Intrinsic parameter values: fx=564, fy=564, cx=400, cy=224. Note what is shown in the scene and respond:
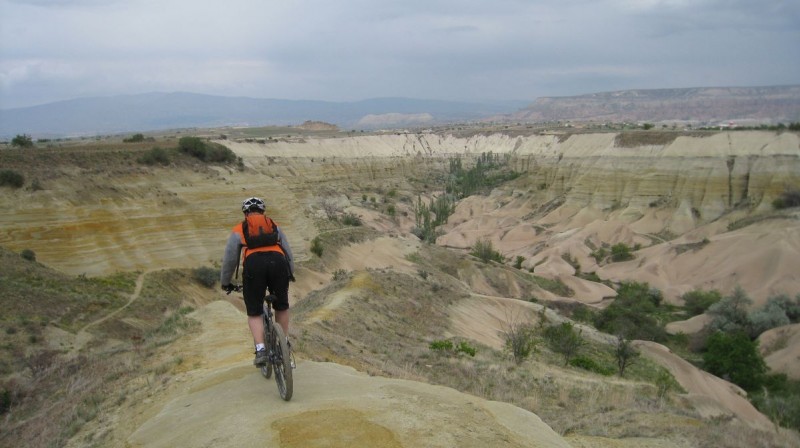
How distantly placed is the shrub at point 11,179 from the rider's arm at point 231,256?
76.5ft

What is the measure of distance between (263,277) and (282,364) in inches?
38.2

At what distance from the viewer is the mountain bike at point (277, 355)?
596cm

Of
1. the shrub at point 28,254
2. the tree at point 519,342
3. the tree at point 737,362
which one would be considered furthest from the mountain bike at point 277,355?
the tree at point 737,362

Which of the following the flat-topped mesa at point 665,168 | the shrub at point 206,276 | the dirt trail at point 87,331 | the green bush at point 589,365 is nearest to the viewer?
the dirt trail at point 87,331

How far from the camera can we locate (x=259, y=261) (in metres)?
6.16

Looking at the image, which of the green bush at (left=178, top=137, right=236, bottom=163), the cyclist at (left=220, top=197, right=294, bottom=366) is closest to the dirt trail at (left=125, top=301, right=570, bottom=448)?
the cyclist at (left=220, top=197, right=294, bottom=366)

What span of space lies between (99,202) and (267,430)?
84.6ft

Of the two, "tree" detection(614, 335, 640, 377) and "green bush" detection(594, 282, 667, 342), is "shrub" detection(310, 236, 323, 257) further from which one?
Result: "tree" detection(614, 335, 640, 377)

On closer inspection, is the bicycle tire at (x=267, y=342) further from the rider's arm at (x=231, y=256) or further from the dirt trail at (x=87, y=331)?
the dirt trail at (x=87, y=331)

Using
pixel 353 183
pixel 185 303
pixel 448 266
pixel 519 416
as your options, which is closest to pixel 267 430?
pixel 519 416

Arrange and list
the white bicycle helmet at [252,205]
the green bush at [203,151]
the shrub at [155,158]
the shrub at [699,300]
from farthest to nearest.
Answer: the green bush at [203,151] → the shrub at [699,300] → the shrub at [155,158] → the white bicycle helmet at [252,205]

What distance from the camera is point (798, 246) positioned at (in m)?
37.7

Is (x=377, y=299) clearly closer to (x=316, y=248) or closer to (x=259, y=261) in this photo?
(x=316, y=248)

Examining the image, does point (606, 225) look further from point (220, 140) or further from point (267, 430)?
point (267, 430)
